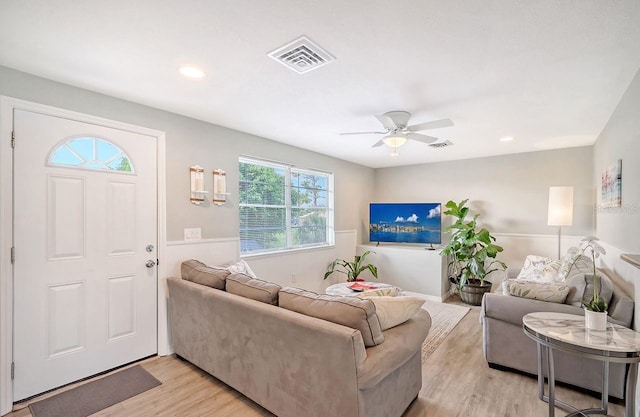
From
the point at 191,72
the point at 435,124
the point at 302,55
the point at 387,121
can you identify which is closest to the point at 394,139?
the point at 387,121

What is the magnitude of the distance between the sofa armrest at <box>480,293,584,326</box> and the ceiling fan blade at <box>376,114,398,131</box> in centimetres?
179

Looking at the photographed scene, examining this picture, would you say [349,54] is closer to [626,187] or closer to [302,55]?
[302,55]

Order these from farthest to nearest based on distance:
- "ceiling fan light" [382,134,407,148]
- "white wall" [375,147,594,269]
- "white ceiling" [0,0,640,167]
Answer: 1. "white wall" [375,147,594,269]
2. "ceiling fan light" [382,134,407,148]
3. "white ceiling" [0,0,640,167]

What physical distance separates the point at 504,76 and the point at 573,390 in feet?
8.20

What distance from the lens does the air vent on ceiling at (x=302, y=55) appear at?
1.84m

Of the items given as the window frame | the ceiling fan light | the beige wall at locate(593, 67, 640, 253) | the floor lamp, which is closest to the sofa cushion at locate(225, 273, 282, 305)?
the window frame

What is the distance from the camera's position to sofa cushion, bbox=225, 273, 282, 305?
82.7 inches

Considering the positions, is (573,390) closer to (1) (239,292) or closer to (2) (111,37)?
(1) (239,292)

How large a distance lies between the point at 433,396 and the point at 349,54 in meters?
2.54

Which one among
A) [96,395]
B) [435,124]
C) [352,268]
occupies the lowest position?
[96,395]

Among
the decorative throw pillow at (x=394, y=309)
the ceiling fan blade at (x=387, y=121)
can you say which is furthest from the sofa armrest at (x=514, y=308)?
the ceiling fan blade at (x=387, y=121)

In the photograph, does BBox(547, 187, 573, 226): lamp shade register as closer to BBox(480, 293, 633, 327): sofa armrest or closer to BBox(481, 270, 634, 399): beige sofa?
BBox(481, 270, 634, 399): beige sofa

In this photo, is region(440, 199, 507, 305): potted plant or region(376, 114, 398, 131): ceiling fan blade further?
region(440, 199, 507, 305): potted plant

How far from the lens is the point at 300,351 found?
5.75 feet
